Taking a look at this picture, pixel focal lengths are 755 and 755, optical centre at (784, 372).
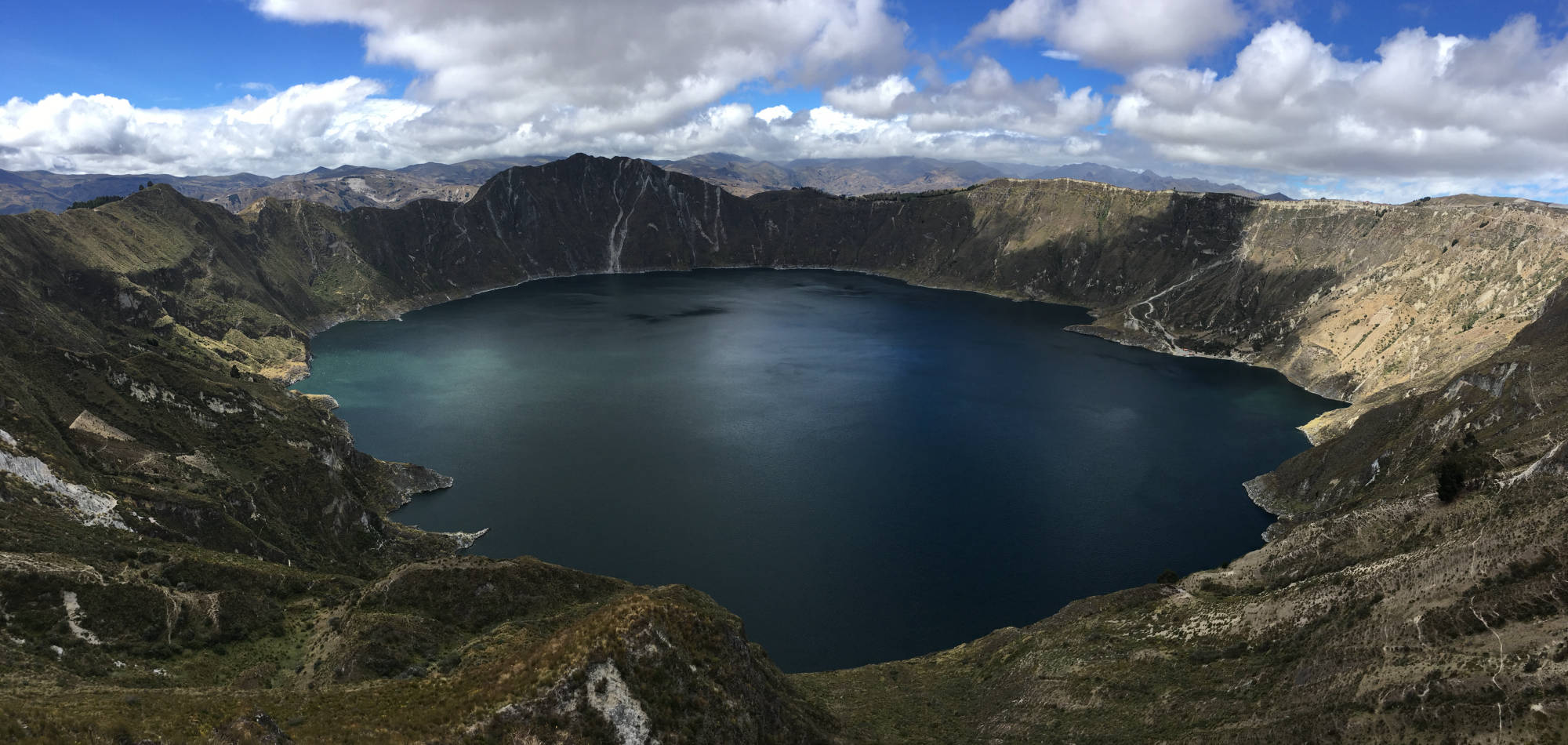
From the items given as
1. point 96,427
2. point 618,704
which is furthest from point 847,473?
point 96,427

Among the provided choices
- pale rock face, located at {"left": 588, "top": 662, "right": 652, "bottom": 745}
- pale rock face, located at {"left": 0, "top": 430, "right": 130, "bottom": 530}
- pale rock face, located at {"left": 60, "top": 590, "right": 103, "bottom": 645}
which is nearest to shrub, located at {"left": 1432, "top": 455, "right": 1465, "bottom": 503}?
pale rock face, located at {"left": 588, "top": 662, "right": 652, "bottom": 745}

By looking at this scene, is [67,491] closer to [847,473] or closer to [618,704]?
[618,704]

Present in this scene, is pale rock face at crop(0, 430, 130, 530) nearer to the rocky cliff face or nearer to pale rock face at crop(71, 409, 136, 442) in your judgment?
the rocky cliff face

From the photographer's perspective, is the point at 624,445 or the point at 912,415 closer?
the point at 624,445

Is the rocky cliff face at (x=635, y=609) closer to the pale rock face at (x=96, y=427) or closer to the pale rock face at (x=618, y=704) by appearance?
the pale rock face at (x=618, y=704)

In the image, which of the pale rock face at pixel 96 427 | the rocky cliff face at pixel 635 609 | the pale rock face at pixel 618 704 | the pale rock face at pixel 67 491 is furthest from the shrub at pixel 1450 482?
the pale rock face at pixel 96 427

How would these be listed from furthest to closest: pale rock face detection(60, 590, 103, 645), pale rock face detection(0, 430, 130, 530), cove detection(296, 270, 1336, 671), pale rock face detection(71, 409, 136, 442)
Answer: cove detection(296, 270, 1336, 671) < pale rock face detection(71, 409, 136, 442) < pale rock face detection(0, 430, 130, 530) < pale rock face detection(60, 590, 103, 645)

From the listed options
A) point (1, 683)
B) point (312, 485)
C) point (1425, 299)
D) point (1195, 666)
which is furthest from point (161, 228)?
point (1425, 299)

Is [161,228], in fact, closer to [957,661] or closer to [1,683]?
[1,683]

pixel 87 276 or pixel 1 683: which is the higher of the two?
pixel 87 276
